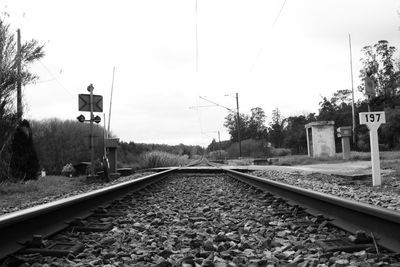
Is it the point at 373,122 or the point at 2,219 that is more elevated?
the point at 373,122

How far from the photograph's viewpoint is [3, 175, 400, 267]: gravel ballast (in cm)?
335

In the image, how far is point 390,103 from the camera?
74.8 meters

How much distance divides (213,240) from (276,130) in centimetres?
10298

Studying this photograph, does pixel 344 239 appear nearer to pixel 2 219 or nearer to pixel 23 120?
pixel 2 219

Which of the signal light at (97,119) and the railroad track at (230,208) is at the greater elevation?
the signal light at (97,119)

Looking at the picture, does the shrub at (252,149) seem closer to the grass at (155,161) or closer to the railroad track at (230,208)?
the grass at (155,161)

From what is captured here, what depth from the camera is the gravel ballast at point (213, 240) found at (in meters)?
3.35

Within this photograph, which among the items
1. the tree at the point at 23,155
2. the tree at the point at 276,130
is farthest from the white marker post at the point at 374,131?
the tree at the point at 276,130

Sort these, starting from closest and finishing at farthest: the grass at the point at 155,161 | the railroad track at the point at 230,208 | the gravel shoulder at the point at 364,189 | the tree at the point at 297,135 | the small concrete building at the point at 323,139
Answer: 1. the railroad track at the point at 230,208
2. the gravel shoulder at the point at 364,189
3. the small concrete building at the point at 323,139
4. the grass at the point at 155,161
5. the tree at the point at 297,135

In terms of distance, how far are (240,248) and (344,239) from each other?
0.92 m

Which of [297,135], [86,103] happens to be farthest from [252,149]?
[86,103]

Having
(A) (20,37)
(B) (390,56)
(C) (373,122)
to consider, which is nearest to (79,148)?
(A) (20,37)

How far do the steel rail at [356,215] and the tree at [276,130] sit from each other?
94.2 metres

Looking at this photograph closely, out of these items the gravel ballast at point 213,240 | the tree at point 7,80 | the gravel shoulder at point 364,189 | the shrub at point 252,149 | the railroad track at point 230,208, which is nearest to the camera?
the gravel ballast at point 213,240
